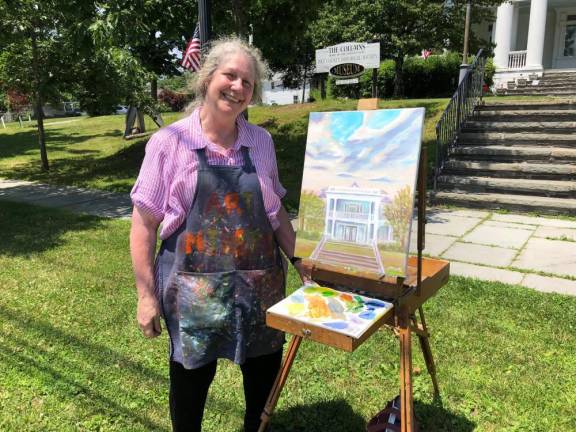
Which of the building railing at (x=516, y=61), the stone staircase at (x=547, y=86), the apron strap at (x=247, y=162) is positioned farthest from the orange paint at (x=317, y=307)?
the building railing at (x=516, y=61)

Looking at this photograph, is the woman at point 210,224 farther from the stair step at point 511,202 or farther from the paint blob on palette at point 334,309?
the stair step at point 511,202

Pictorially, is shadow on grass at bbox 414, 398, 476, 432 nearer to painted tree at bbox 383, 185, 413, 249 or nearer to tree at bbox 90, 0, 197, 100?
painted tree at bbox 383, 185, 413, 249

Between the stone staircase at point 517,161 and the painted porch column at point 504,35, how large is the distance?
35.1 ft

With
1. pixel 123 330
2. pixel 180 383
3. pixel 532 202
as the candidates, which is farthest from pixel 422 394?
pixel 532 202

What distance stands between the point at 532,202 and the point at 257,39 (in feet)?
17.8

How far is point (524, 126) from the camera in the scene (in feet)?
30.0

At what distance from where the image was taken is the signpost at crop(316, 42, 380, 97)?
7715 millimetres

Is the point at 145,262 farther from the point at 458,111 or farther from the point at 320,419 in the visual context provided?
the point at 458,111

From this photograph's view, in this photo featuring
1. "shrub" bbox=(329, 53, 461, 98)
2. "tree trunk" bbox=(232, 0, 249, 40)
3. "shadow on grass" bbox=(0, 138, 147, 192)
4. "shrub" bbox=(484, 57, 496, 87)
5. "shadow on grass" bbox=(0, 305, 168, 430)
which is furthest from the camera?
"shrub" bbox=(329, 53, 461, 98)

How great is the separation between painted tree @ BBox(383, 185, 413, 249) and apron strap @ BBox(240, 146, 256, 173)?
571 millimetres

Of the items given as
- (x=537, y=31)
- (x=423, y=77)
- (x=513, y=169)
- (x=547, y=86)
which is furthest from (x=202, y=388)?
(x=537, y=31)

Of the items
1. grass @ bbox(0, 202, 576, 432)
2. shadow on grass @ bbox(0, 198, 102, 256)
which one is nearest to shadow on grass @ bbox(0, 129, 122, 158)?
shadow on grass @ bbox(0, 198, 102, 256)

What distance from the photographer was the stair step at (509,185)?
25.0 feet

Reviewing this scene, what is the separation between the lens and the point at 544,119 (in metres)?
9.27
